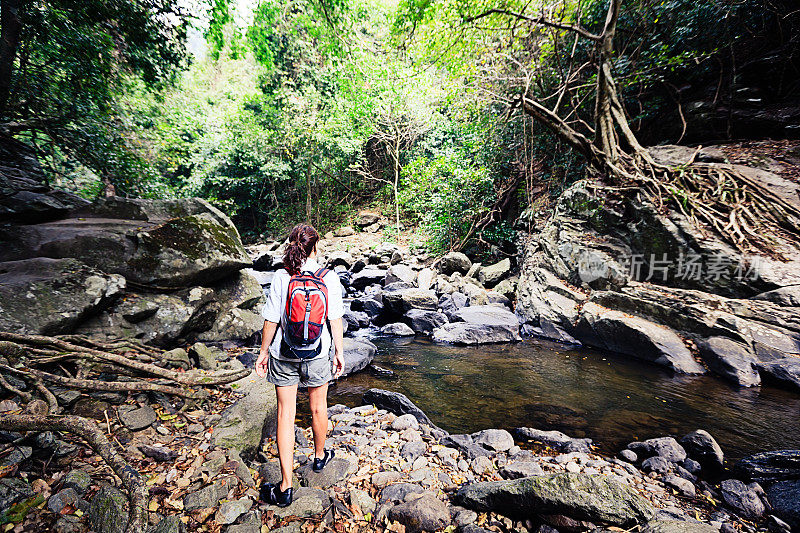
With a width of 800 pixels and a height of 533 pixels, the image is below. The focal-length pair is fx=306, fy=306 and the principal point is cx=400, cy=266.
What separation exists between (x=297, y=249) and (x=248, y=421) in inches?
69.7

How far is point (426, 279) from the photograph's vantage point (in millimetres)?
11492

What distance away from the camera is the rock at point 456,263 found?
1252 centimetres

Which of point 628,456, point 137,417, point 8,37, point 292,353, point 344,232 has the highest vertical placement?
point 8,37

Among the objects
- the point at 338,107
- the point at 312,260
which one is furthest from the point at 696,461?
the point at 338,107

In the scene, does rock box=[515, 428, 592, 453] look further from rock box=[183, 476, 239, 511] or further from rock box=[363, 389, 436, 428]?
rock box=[183, 476, 239, 511]

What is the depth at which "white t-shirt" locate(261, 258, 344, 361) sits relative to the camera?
7.91 ft

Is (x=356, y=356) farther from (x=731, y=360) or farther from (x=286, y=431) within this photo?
(x=731, y=360)

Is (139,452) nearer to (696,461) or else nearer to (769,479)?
(696,461)

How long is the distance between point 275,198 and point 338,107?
28.4 feet

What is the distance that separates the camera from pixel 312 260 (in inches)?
100

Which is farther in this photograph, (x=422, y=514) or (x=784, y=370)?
(x=784, y=370)

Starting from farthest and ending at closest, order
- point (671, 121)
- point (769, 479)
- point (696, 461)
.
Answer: point (671, 121), point (696, 461), point (769, 479)

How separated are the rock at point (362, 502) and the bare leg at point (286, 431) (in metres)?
0.49

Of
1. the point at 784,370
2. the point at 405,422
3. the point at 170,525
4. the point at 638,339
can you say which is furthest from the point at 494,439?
the point at 784,370
